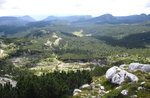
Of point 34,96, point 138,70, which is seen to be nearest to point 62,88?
point 34,96

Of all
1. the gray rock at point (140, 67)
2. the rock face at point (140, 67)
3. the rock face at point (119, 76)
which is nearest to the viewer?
the rock face at point (119, 76)

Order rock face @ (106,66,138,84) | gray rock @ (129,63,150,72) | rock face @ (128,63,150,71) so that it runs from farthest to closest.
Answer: rock face @ (128,63,150,71), gray rock @ (129,63,150,72), rock face @ (106,66,138,84)

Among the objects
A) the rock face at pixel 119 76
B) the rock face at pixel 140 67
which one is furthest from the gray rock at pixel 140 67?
the rock face at pixel 119 76

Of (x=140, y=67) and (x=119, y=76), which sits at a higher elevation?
(x=140, y=67)

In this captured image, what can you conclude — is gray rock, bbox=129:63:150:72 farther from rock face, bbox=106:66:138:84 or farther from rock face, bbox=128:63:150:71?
rock face, bbox=106:66:138:84

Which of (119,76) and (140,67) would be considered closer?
(119,76)

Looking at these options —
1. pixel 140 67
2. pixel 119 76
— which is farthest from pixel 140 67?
pixel 119 76

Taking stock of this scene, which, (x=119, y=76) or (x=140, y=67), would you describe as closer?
(x=119, y=76)

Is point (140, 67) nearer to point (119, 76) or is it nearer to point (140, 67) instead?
point (140, 67)

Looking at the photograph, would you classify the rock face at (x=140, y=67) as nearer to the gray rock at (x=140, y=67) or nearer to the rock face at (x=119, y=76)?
the gray rock at (x=140, y=67)

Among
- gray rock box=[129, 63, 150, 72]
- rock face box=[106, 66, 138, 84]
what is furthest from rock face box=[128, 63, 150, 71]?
rock face box=[106, 66, 138, 84]

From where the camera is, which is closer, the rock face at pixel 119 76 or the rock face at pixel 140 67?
the rock face at pixel 119 76

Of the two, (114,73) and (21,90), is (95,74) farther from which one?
(21,90)
